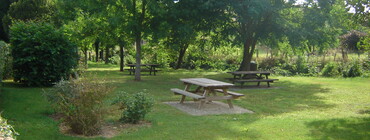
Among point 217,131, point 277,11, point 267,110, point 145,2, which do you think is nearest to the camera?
point 217,131

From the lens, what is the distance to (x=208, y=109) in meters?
10.7

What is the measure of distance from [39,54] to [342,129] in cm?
1021

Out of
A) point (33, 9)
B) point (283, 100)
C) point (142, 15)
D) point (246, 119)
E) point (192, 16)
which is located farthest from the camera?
point (33, 9)

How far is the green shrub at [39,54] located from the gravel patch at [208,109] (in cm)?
477

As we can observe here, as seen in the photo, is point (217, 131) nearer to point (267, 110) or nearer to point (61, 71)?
point (267, 110)

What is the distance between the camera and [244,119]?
9164mm

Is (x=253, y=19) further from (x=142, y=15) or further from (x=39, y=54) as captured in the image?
(x=39, y=54)

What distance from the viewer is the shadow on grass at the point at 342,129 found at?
7.44 metres

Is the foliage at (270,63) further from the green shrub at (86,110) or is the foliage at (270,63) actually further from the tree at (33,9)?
the green shrub at (86,110)

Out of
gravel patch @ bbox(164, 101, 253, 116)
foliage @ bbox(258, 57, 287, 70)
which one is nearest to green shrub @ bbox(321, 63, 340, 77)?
foliage @ bbox(258, 57, 287, 70)

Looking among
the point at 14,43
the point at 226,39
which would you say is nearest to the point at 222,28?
the point at 226,39

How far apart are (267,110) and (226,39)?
9680 millimetres

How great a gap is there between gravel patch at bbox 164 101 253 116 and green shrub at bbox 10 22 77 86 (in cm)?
477

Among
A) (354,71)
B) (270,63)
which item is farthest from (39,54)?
(270,63)
